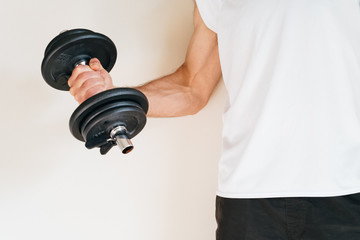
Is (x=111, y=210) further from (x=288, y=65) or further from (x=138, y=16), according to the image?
(x=288, y=65)

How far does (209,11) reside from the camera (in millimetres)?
1283

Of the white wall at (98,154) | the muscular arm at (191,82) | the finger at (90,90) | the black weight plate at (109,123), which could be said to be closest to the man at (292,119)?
the finger at (90,90)

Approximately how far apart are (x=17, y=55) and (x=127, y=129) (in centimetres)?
55

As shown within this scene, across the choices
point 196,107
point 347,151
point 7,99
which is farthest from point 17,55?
point 347,151

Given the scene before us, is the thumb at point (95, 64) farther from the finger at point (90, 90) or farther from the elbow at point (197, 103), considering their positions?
the elbow at point (197, 103)

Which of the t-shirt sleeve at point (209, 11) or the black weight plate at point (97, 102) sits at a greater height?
the t-shirt sleeve at point (209, 11)

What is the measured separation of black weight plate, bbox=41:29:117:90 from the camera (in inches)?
40.7

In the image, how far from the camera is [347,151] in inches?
41.9

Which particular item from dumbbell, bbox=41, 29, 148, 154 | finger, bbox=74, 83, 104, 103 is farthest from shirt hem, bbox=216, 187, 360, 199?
finger, bbox=74, 83, 104, 103

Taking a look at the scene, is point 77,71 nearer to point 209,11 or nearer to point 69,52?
point 69,52

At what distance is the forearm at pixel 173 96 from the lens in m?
1.38

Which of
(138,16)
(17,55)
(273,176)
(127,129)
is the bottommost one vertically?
(273,176)

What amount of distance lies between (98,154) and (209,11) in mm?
647

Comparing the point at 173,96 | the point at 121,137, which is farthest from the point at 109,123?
the point at 173,96
